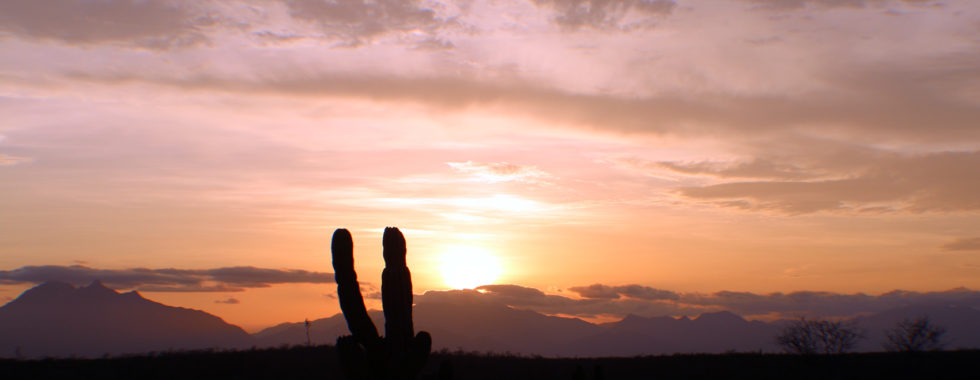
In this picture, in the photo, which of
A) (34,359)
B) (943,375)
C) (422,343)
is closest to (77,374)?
(34,359)

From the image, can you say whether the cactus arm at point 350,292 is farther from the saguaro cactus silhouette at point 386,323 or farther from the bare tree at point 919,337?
the bare tree at point 919,337

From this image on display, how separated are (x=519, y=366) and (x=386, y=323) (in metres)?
19.8

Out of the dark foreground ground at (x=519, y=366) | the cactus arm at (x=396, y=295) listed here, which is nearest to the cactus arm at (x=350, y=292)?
the cactus arm at (x=396, y=295)

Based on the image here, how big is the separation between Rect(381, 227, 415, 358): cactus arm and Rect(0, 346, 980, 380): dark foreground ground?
40.6 feet

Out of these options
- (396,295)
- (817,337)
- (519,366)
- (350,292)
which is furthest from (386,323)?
(817,337)

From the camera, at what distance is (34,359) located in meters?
38.0

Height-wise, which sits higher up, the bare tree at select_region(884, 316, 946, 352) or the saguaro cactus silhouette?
the saguaro cactus silhouette

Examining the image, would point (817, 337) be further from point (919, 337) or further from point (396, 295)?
point (396, 295)

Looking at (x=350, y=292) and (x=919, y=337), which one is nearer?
(x=350, y=292)

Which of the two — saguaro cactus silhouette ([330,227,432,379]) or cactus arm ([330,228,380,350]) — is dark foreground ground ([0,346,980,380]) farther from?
cactus arm ([330,228,380,350])

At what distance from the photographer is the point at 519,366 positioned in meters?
40.1

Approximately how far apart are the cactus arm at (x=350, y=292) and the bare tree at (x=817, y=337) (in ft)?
125

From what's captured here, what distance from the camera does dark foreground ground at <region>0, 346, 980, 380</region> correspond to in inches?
1377

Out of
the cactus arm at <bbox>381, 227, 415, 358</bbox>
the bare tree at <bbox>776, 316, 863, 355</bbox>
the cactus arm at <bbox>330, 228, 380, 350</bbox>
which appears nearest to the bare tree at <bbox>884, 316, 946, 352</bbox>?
the bare tree at <bbox>776, 316, 863, 355</bbox>
